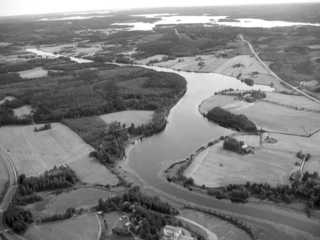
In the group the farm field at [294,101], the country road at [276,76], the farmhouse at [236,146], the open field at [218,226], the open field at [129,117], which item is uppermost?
the country road at [276,76]

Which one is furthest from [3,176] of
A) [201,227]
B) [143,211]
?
[201,227]

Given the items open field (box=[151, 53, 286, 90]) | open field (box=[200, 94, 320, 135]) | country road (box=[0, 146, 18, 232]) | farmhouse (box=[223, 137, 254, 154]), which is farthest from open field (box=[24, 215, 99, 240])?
open field (box=[151, 53, 286, 90])

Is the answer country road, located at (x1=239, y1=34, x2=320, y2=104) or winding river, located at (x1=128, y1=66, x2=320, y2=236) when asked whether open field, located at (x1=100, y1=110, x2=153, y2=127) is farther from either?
country road, located at (x1=239, y1=34, x2=320, y2=104)

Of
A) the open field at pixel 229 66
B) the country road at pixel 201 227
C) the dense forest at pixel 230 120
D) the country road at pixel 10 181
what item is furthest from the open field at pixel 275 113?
the country road at pixel 10 181

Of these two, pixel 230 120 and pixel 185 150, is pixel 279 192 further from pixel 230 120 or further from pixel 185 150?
pixel 230 120

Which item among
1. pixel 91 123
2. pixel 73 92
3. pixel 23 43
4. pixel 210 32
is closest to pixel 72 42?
pixel 23 43

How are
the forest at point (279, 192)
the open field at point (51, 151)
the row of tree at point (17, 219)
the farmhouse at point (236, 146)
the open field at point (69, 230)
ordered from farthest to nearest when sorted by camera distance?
the farmhouse at point (236, 146)
the open field at point (51, 151)
the forest at point (279, 192)
the row of tree at point (17, 219)
the open field at point (69, 230)

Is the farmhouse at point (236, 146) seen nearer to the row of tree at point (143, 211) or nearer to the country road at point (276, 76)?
the row of tree at point (143, 211)
